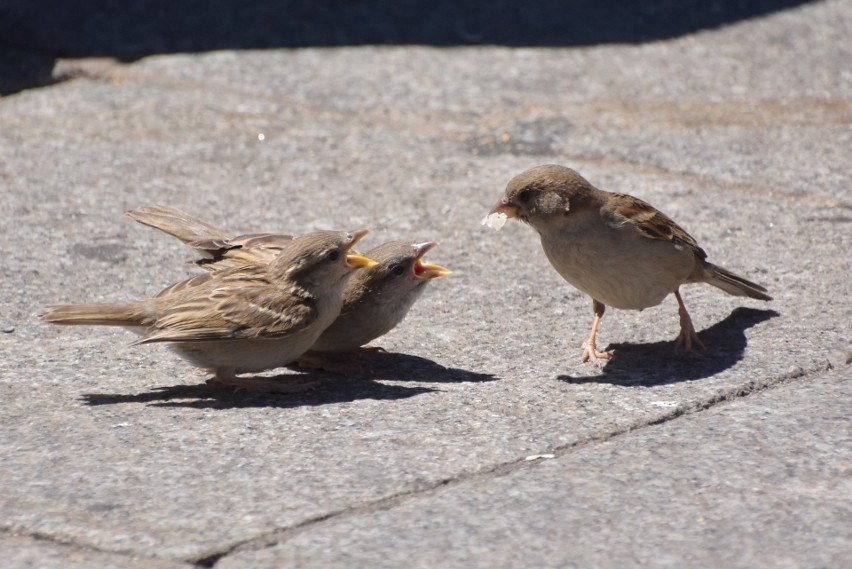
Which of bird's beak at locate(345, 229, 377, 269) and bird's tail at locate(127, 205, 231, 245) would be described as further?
bird's tail at locate(127, 205, 231, 245)

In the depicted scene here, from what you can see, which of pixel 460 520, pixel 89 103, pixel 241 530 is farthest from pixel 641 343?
pixel 89 103

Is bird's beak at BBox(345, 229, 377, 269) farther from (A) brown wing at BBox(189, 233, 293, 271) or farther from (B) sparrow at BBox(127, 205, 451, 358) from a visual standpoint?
(A) brown wing at BBox(189, 233, 293, 271)

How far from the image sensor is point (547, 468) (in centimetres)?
414

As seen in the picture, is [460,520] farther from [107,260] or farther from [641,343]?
[107,260]

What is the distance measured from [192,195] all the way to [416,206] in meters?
1.29

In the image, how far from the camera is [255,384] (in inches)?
200

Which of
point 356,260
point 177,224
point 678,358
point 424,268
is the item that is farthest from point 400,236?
point 678,358

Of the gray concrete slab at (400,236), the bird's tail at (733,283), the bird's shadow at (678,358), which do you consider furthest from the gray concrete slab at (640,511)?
the bird's tail at (733,283)

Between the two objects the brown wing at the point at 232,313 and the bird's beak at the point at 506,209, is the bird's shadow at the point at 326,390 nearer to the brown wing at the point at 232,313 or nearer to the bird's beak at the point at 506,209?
the brown wing at the point at 232,313

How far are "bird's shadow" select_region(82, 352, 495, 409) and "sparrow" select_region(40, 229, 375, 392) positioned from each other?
0.29 feet

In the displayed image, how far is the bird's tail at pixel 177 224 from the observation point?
5.72 meters

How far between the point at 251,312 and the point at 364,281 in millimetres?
575

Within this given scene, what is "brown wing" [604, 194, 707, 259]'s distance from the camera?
17.5 ft

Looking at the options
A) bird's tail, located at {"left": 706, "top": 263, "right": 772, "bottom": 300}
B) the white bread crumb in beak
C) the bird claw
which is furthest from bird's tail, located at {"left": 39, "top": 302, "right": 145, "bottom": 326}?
bird's tail, located at {"left": 706, "top": 263, "right": 772, "bottom": 300}
